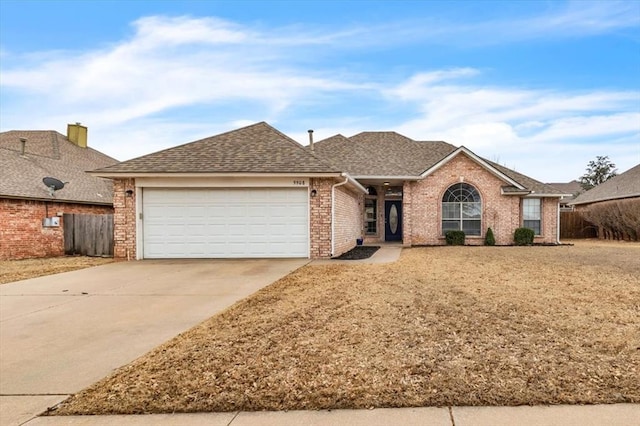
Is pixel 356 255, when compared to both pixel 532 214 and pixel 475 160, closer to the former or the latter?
pixel 475 160

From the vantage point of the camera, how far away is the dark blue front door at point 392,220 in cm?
2248

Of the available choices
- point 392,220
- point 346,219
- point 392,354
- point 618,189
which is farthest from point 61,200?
point 618,189

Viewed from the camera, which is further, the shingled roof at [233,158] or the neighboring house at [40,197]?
the neighboring house at [40,197]

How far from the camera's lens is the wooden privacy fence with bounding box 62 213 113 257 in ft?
50.2

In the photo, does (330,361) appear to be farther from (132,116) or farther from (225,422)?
(132,116)

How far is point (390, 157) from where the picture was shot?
21.6 metres

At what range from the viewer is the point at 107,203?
1883 centimetres

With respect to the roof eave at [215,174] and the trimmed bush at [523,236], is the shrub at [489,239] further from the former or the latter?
the roof eave at [215,174]

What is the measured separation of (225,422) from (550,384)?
103 inches

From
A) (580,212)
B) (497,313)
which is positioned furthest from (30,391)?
(580,212)

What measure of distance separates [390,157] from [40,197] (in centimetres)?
1554

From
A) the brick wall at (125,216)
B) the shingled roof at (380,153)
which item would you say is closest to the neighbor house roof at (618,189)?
the shingled roof at (380,153)

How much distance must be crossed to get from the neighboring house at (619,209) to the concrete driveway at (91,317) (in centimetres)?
2196

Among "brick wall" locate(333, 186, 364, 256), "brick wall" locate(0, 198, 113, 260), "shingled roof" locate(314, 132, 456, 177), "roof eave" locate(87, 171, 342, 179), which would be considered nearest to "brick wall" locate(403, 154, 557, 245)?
"shingled roof" locate(314, 132, 456, 177)
